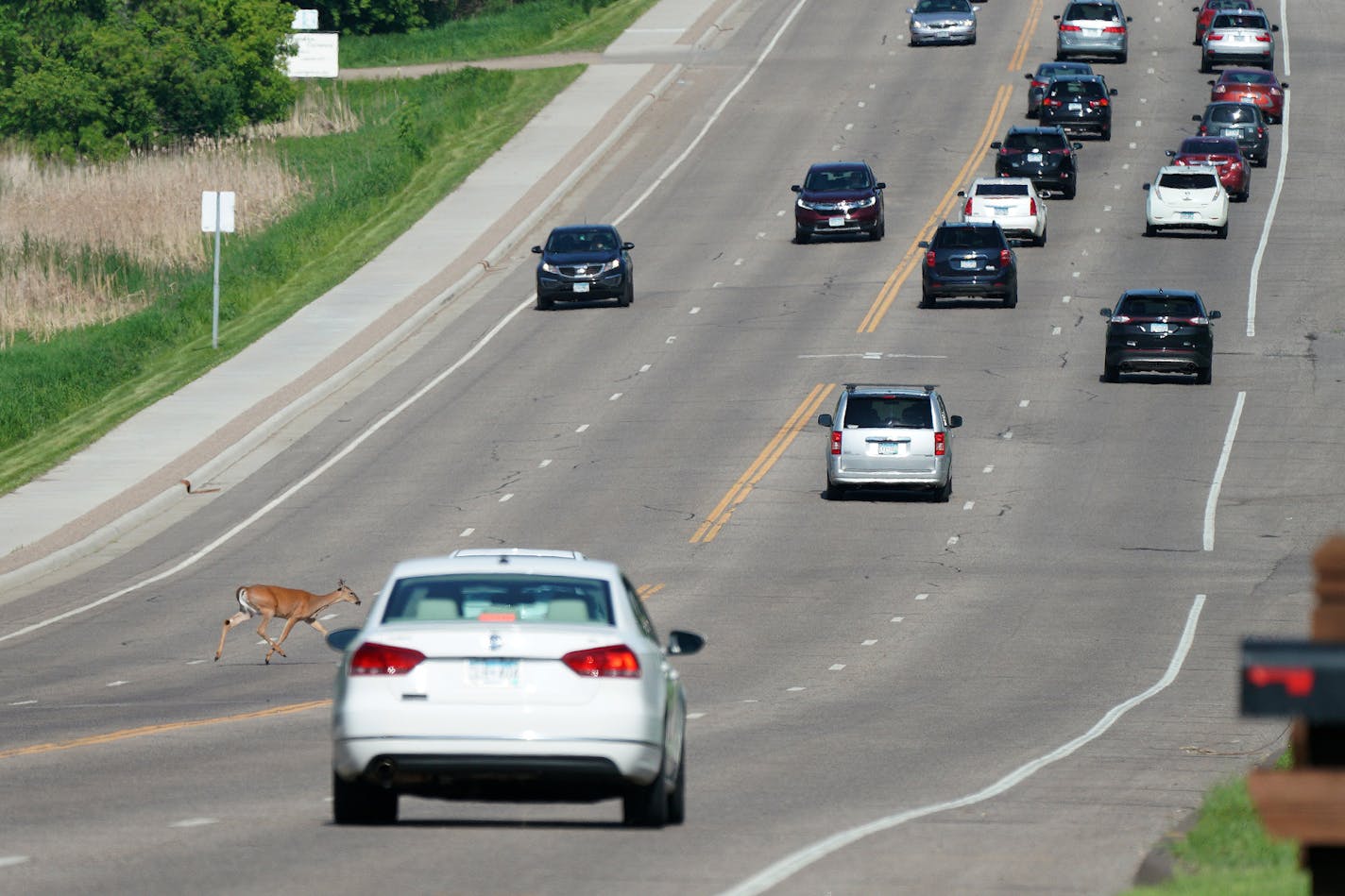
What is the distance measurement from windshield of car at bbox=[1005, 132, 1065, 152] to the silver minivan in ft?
55.0

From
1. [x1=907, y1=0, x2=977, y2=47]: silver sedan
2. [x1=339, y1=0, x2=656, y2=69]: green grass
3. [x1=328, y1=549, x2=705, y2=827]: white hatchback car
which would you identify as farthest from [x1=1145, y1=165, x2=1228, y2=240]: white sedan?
[x1=328, y1=549, x2=705, y2=827]: white hatchback car

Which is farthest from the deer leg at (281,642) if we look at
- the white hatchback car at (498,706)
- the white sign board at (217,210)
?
the white sign board at (217,210)

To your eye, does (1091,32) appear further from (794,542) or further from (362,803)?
(362,803)

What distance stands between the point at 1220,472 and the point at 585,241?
17.1 metres

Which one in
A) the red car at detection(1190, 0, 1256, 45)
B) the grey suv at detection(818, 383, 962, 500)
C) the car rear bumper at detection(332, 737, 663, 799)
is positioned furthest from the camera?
the red car at detection(1190, 0, 1256, 45)

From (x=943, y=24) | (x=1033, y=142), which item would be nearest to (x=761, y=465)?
(x=1033, y=142)

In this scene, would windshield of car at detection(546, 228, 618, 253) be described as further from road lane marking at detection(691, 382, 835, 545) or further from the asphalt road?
road lane marking at detection(691, 382, 835, 545)

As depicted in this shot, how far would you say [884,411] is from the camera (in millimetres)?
35125

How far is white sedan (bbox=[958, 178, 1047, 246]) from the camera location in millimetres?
53750

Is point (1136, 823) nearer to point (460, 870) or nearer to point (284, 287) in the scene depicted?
point (460, 870)

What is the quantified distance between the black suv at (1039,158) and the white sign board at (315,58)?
3373 centimetres

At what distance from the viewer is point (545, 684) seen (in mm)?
12109

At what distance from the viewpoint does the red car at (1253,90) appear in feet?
221

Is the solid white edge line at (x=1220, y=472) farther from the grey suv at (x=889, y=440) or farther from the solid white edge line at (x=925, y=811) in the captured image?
the solid white edge line at (x=925, y=811)
